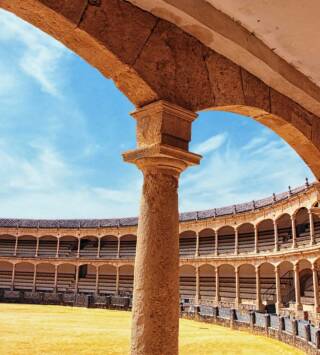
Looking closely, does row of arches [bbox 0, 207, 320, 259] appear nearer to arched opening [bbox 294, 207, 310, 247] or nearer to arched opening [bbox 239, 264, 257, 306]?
arched opening [bbox 294, 207, 310, 247]

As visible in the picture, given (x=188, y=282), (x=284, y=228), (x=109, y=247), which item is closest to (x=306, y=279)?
(x=284, y=228)

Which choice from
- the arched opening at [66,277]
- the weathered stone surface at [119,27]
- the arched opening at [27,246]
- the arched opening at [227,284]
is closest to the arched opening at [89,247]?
the arched opening at [66,277]

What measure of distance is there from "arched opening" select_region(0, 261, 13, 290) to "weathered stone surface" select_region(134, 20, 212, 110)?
3688 cm

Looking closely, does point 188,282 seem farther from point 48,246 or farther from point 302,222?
point 48,246

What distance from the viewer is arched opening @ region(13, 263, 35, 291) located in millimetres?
36844

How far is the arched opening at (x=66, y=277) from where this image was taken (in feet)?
119

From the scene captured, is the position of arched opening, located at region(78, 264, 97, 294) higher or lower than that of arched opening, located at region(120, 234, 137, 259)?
lower

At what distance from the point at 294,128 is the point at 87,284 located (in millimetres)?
34067

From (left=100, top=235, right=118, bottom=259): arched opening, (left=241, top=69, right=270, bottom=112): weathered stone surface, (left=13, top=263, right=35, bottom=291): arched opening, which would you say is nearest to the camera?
(left=241, top=69, right=270, bottom=112): weathered stone surface

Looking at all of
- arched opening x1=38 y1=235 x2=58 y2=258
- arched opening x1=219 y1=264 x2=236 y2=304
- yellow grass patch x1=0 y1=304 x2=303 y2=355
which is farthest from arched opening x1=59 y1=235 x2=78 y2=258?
yellow grass patch x1=0 y1=304 x2=303 y2=355

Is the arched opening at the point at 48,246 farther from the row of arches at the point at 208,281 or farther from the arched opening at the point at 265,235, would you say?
the arched opening at the point at 265,235

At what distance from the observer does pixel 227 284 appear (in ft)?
101

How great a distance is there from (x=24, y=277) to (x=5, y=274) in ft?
5.57

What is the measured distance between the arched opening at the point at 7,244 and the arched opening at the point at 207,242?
17.1 metres
